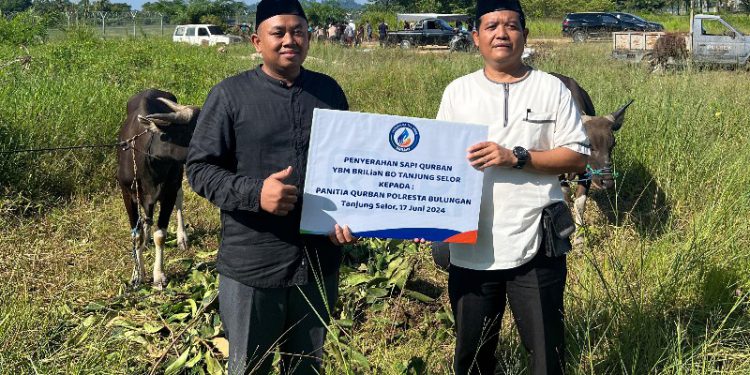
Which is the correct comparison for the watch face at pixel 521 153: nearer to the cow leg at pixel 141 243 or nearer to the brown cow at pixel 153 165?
the brown cow at pixel 153 165

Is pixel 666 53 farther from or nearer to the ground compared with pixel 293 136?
farther from the ground

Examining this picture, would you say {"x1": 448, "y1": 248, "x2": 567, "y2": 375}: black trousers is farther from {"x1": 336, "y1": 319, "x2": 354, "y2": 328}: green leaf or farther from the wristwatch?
{"x1": 336, "y1": 319, "x2": 354, "y2": 328}: green leaf

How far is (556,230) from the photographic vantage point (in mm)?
2566

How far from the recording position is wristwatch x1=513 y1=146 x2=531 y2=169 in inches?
97.1

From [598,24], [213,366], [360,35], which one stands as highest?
[360,35]

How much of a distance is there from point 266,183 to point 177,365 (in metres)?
1.68

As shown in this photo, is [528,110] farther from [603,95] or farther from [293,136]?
[603,95]

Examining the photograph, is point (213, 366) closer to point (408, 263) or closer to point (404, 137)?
point (408, 263)

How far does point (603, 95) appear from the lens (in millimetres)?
8594

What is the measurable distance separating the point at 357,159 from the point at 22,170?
531 cm

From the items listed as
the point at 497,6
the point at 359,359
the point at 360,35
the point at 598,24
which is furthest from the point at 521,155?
the point at 360,35

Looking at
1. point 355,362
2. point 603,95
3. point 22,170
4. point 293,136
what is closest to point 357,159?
point 293,136

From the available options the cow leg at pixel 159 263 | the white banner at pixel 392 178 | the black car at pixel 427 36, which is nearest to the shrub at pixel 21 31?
the black car at pixel 427 36

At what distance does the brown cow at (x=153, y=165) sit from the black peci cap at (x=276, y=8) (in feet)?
7.13
